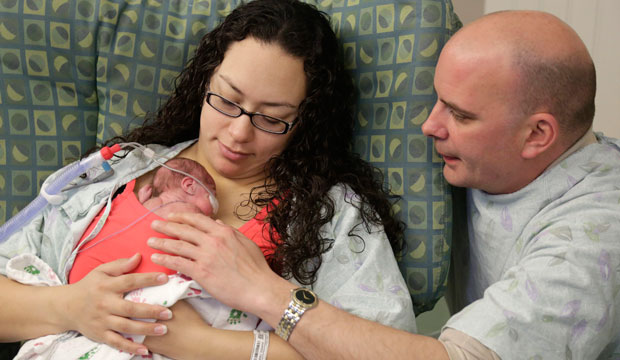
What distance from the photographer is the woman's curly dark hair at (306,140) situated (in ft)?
4.75

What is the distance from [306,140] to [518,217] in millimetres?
596

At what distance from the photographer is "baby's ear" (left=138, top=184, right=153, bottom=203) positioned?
148 cm

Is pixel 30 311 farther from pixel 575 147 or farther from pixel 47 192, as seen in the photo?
pixel 575 147

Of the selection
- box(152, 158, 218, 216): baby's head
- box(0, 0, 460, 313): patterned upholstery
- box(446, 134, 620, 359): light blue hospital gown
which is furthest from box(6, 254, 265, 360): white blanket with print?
box(446, 134, 620, 359): light blue hospital gown

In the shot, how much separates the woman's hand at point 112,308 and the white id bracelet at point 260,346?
200mm

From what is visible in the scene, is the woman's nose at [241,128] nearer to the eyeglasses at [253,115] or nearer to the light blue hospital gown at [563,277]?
the eyeglasses at [253,115]

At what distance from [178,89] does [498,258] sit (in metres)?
1.04

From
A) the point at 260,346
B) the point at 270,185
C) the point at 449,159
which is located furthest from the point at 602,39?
the point at 260,346

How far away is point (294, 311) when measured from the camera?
49.2 inches

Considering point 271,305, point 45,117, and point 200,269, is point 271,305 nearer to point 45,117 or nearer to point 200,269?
point 200,269

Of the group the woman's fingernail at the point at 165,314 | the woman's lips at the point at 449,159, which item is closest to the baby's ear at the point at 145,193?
the woman's fingernail at the point at 165,314

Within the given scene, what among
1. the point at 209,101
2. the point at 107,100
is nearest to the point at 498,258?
the point at 209,101

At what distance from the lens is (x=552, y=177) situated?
137 centimetres

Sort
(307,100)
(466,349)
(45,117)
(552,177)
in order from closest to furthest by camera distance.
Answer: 1. (466,349)
2. (552,177)
3. (307,100)
4. (45,117)
